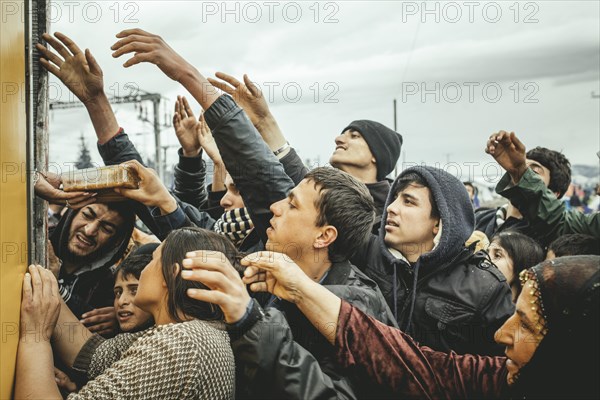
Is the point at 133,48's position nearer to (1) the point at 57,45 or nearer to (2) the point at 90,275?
(1) the point at 57,45

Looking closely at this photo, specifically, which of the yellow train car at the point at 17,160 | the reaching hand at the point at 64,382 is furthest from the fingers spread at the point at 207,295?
the reaching hand at the point at 64,382

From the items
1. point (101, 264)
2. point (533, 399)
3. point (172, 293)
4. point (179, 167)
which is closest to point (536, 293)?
point (533, 399)

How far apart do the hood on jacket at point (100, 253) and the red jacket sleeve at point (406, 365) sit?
5.37ft

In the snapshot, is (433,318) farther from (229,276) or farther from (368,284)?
(229,276)

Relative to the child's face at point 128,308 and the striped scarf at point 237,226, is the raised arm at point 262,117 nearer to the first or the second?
the striped scarf at point 237,226

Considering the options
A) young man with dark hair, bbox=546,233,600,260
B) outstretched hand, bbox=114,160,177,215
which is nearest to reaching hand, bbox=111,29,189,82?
outstretched hand, bbox=114,160,177,215

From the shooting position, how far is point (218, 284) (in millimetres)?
1578

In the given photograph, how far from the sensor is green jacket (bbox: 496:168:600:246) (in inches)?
140

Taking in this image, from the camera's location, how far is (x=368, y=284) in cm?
233

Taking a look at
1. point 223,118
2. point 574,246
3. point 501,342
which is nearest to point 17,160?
point 223,118

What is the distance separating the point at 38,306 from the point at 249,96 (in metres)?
1.49

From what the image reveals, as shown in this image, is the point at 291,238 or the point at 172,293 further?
the point at 291,238

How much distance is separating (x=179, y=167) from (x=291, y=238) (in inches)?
71.3

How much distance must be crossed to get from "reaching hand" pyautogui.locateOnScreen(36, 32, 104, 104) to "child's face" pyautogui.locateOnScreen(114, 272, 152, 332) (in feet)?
2.84
